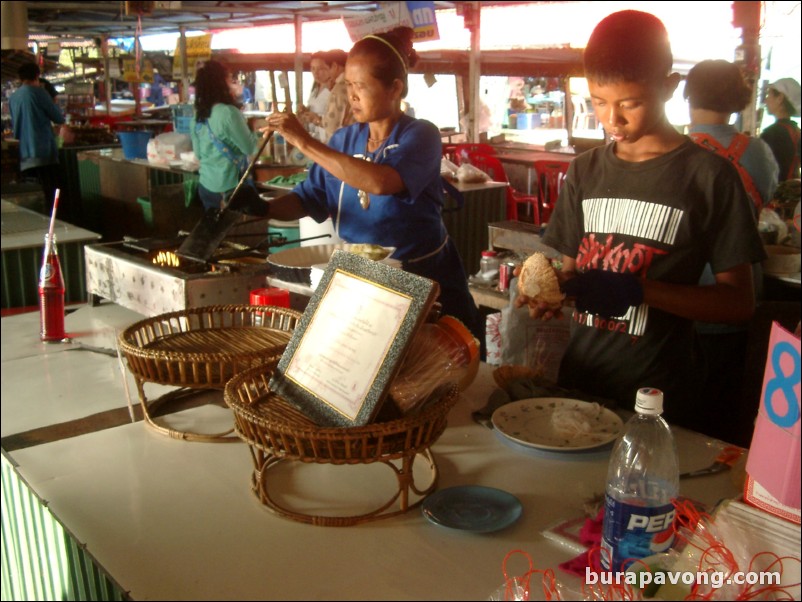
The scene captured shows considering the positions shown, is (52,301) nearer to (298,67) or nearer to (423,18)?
(423,18)

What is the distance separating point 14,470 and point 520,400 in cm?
95

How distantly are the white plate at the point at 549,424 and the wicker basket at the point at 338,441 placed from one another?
244mm

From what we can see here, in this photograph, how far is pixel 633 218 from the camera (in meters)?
1.60

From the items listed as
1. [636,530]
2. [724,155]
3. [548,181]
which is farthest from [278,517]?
[548,181]

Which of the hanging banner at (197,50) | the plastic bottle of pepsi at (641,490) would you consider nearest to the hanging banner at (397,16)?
the hanging banner at (197,50)

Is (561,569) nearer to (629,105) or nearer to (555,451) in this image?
(555,451)

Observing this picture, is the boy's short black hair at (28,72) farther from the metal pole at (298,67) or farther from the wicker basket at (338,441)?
the wicker basket at (338,441)

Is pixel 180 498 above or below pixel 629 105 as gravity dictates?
below

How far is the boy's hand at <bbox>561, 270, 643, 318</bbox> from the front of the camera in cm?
146

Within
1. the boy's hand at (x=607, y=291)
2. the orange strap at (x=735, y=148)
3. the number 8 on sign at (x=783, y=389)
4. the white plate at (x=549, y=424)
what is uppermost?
the orange strap at (x=735, y=148)

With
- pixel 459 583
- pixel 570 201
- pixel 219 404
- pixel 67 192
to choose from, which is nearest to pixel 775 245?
pixel 570 201

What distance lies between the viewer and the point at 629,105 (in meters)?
1.51

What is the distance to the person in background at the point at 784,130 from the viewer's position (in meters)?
5.36

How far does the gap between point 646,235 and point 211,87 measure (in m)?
3.89
